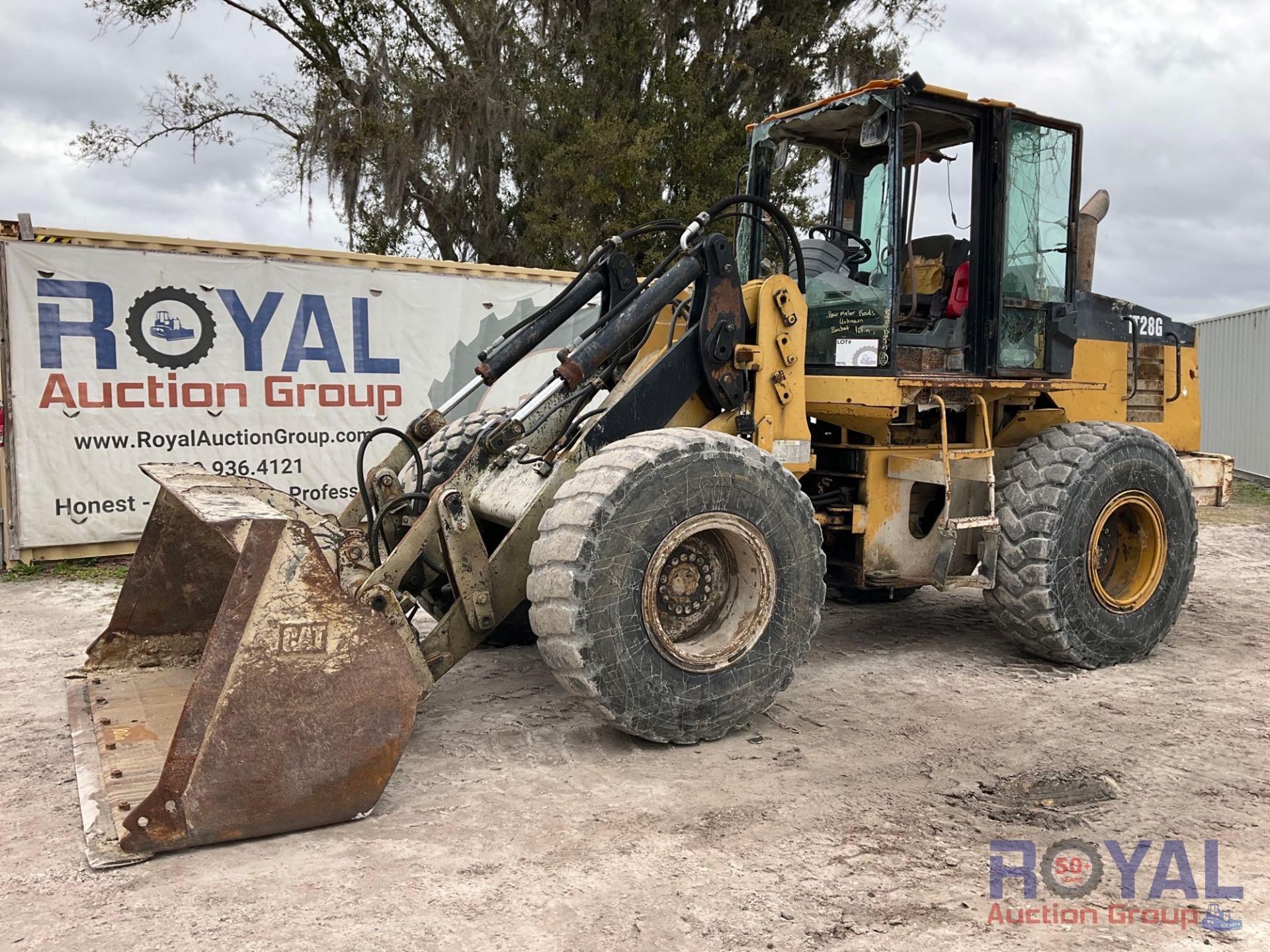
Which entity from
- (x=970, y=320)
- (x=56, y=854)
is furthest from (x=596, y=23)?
(x=56, y=854)

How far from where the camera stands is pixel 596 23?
674 inches

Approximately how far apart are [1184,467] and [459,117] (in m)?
13.5

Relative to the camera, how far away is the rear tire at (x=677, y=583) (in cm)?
410

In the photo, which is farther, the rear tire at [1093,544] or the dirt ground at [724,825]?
the rear tire at [1093,544]

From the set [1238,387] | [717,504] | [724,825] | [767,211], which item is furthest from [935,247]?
[1238,387]

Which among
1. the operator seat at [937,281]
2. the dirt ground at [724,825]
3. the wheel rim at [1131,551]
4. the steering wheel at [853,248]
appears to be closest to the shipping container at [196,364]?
the dirt ground at [724,825]

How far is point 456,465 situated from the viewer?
19.1 feet

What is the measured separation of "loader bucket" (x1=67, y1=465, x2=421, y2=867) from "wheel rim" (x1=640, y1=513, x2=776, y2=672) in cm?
121

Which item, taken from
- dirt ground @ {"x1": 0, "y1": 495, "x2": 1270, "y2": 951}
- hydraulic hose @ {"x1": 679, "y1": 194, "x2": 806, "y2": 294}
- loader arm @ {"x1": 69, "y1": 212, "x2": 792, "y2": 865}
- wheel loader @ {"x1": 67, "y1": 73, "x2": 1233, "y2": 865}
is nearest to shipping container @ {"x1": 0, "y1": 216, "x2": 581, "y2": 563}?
dirt ground @ {"x1": 0, "y1": 495, "x2": 1270, "y2": 951}

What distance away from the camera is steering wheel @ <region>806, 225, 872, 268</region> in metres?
6.11

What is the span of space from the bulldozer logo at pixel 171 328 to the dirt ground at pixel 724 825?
13.1ft

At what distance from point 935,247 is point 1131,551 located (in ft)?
6.95

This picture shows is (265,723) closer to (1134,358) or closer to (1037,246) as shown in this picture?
(1037,246)

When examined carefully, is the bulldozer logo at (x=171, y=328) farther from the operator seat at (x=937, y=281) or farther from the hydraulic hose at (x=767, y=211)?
the operator seat at (x=937, y=281)
